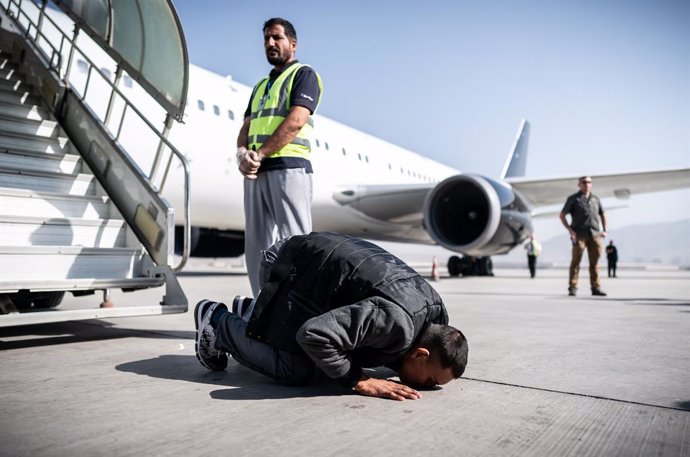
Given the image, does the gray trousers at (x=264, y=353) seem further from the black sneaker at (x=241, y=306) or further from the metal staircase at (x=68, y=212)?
the metal staircase at (x=68, y=212)

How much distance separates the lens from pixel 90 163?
3.61 m

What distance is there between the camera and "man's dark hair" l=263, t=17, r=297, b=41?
260 cm

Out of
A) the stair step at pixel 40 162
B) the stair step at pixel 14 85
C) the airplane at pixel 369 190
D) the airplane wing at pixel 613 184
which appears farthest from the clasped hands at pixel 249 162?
the airplane wing at pixel 613 184

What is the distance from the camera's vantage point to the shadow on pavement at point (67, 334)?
2578mm

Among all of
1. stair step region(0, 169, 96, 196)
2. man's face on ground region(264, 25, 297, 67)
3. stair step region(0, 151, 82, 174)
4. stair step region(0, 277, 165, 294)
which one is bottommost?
stair step region(0, 277, 165, 294)

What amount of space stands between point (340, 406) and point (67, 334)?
6.49 ft

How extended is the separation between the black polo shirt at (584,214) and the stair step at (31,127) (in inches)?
193

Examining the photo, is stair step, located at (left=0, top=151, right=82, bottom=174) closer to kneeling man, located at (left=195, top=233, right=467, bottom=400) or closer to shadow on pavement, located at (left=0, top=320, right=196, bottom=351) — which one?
shadow on pavement, located at (left=0, top=320, right=196, bottom=351)

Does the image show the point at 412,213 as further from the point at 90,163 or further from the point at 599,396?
the point at 599,396

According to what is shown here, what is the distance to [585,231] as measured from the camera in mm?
5707

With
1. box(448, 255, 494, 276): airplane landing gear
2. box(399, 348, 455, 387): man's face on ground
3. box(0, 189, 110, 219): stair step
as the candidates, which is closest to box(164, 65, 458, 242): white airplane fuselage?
box(448, 255, 494, 276): airplane landing gear

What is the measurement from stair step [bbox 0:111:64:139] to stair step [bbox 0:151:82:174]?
0.22 m

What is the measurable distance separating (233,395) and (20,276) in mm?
1487

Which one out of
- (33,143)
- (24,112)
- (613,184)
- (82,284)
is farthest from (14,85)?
(613,184)
